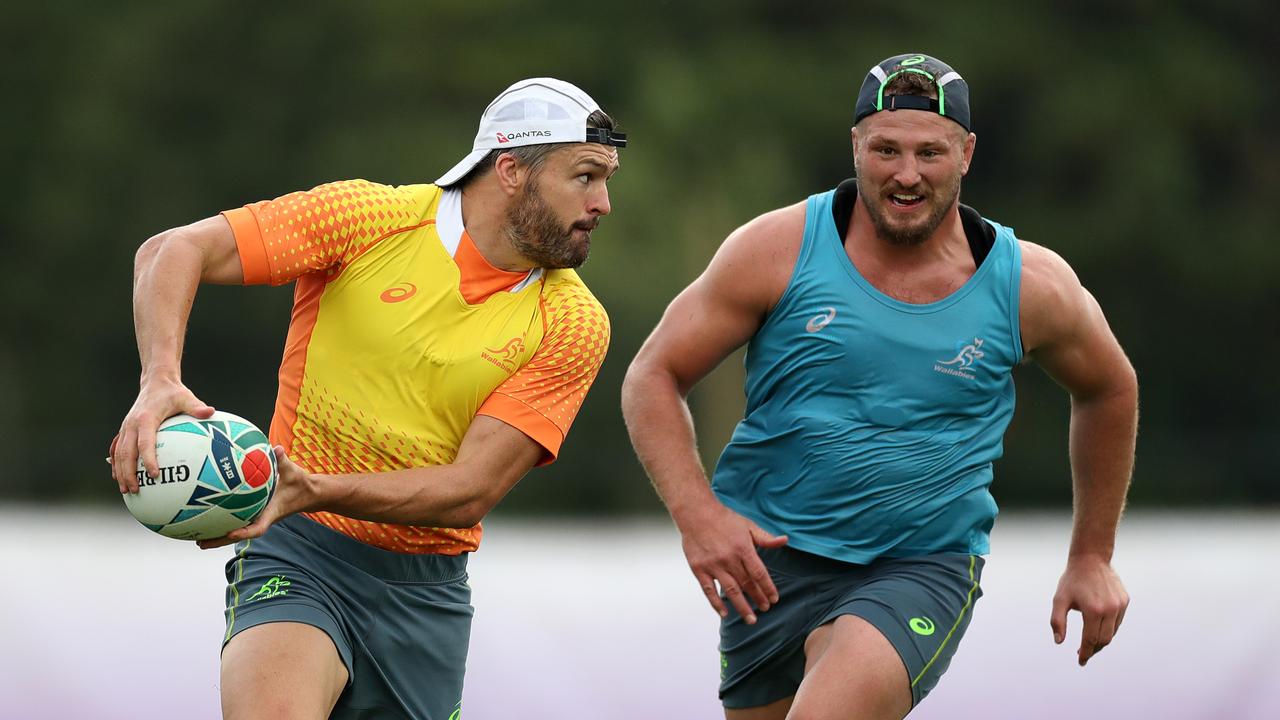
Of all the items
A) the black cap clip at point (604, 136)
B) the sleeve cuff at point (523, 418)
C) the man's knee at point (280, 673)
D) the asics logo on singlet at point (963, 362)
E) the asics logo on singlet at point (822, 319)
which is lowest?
the man's knee at point (280, 673)

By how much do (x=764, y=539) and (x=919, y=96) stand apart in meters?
1.48

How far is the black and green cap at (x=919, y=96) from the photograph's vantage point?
18.6 feet

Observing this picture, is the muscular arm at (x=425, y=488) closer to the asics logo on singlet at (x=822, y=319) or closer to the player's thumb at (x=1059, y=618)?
the asics logo on singlet at (x=822, y=319)

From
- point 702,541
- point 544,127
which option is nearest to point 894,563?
point 702,541

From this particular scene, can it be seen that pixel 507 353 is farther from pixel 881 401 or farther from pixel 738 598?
pixel 881 401

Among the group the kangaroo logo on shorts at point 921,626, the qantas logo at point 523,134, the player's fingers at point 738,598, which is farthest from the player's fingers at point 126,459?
the kangaroo logo on shorts at point 921,626

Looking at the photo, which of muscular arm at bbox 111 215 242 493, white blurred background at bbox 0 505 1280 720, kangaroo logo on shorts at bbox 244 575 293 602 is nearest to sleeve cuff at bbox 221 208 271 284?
muscular arm at bbox 111 215 242 493

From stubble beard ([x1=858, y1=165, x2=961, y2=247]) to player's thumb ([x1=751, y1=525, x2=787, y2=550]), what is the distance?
1.01 meters

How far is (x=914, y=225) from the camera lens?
18.6ft

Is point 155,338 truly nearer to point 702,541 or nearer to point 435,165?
point 702,541

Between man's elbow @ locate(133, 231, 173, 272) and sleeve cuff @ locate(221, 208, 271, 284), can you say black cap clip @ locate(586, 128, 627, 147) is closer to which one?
sleeve cuff @ locate(221, 208, 271, 284)

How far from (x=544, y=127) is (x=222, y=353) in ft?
69.1

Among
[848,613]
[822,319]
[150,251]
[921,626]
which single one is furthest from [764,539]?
[150,251]

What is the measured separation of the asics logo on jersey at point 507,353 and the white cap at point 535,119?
1.88 feet
